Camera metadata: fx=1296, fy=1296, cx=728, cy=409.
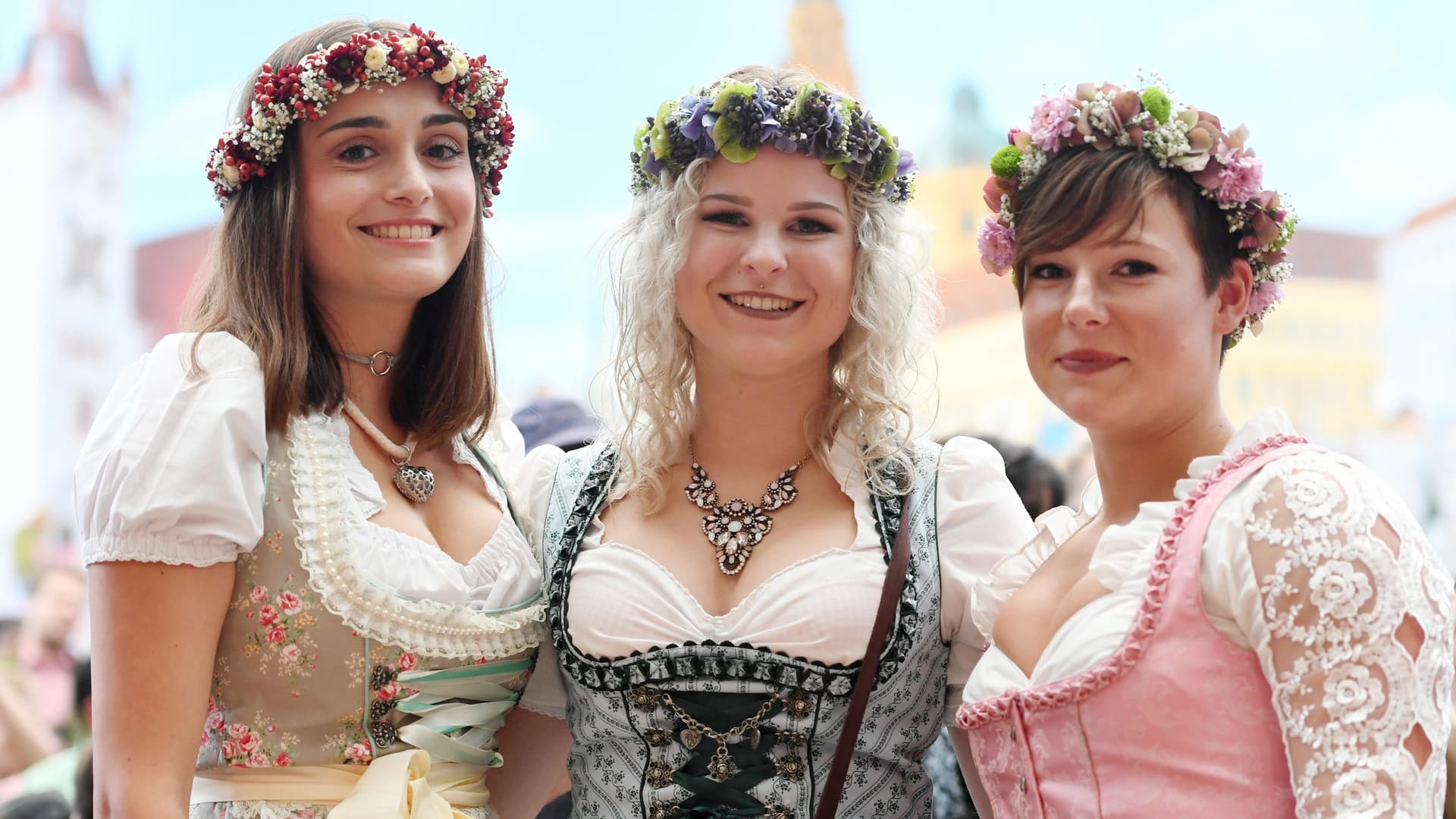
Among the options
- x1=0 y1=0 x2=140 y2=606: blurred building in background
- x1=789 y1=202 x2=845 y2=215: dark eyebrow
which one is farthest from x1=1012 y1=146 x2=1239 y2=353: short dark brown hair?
x1=0 y1=0 x2=140 y2=606: blurred building in background

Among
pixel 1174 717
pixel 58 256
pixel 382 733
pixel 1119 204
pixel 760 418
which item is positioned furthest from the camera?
pixel 58 256

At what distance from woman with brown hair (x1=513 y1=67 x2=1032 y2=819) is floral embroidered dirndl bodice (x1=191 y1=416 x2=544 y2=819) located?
254 millimetres

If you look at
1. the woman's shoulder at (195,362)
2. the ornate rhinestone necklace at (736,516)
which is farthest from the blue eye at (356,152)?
the ornate rhinestone necklace at (736,516)

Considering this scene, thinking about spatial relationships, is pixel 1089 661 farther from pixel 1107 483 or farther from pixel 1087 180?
pixel 1087 180

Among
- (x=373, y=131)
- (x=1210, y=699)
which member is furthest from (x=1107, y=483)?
(x=373, y=131)

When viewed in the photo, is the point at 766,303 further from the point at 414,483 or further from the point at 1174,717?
the point at 1174,717

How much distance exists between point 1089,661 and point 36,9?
328 inches

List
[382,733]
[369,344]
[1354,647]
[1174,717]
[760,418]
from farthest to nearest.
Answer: [760,418] < [369,344] < [382,733] < [1174,717] < [1354,647]

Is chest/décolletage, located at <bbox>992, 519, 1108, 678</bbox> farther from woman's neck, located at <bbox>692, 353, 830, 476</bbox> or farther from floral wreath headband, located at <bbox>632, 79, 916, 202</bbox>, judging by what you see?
floral wreath headband, located at <bbox>632, 79, 916, 202</bbox>

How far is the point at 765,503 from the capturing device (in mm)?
2098

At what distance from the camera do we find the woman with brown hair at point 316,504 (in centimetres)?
166

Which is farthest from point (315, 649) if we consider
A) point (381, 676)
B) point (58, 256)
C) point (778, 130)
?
point (58, 256)

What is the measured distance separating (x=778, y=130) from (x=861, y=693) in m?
0.88

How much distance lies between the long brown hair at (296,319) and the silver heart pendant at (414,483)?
9 cm
